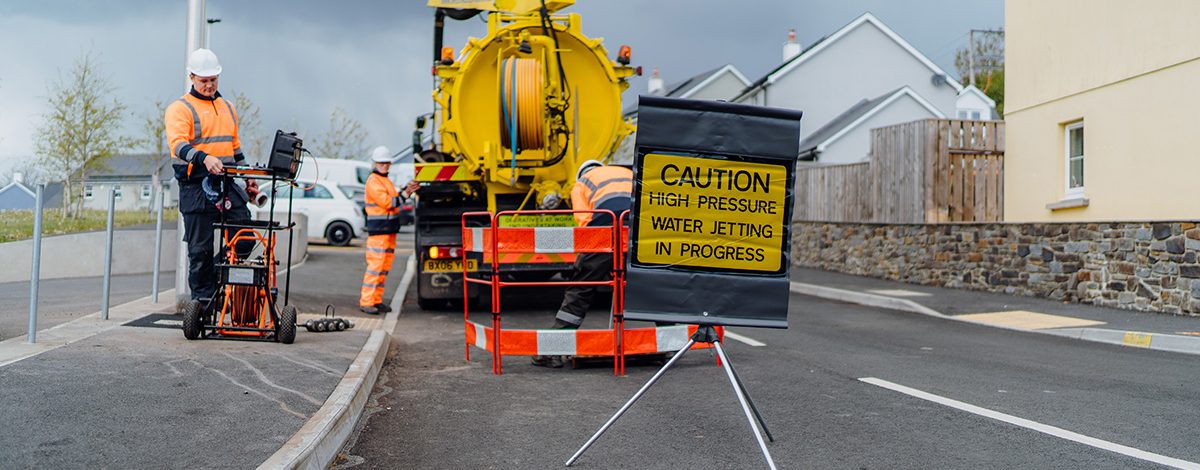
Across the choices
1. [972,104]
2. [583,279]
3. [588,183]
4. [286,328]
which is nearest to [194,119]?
[286,328]

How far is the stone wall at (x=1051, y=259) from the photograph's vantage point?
1296 centimetres

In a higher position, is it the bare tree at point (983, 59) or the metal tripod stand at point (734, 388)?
the bare tree at point (983, 59)

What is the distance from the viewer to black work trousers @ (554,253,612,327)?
→ 8.55 m

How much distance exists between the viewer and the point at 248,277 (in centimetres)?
795

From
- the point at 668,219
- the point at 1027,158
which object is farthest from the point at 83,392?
the point at 1027,158

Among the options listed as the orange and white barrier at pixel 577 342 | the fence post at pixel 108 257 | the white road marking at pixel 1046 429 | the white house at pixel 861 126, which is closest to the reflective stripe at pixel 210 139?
the fence post at pixel 108 257

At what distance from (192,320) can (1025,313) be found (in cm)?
1088

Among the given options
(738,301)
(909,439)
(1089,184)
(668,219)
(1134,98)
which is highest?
(1134,98)

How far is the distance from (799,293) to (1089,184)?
5.36m

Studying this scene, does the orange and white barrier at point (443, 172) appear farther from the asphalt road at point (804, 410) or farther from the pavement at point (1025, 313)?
the pavement at point (1025, 313)

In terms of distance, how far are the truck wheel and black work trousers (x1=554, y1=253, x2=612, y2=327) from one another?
18.9 metres

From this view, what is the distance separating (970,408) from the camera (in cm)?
668

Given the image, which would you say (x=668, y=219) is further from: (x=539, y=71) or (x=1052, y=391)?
(x=539, y=71)

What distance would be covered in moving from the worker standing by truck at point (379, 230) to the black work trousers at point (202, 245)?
3821mm
